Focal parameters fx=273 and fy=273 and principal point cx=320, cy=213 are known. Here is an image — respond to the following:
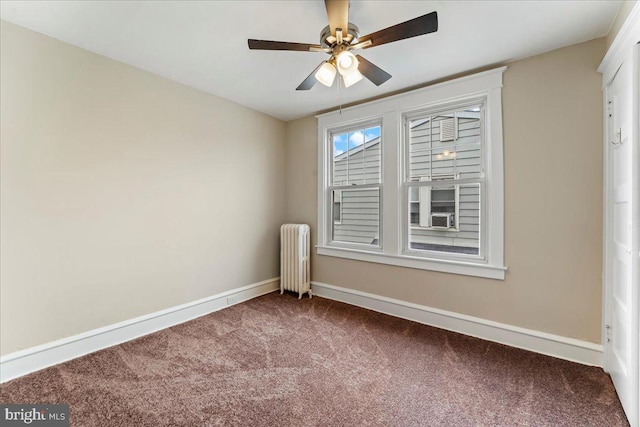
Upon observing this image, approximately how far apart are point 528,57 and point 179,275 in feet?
12.5

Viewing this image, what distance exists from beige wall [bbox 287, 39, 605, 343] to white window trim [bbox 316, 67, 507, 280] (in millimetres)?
78

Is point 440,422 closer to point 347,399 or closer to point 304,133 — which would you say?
point 347,399

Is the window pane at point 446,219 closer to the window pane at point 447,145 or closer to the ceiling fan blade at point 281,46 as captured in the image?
the window pane at point 447,145

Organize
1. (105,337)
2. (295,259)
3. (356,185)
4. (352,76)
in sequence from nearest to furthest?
1. (352,76)
2. (105,337)
3. (356,185)
4. (295,259)

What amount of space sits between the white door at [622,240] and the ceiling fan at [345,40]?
3.98 feet

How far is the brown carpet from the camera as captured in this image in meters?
1.59

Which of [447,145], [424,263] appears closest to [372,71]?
[447,145]

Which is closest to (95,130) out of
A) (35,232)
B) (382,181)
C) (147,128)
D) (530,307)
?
(147,128)

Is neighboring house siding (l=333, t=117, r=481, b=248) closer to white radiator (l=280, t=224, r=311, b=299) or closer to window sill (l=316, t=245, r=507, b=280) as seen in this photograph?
window sill (l=316, t=245, r=507, b=280)

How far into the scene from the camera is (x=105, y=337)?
2336 mm

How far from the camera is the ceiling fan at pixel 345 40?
1.54 meters

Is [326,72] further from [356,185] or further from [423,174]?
[356,185]

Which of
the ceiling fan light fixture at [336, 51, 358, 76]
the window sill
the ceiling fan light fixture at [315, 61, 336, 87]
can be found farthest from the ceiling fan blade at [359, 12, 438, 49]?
the window sill

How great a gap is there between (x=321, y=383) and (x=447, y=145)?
2466 mm
